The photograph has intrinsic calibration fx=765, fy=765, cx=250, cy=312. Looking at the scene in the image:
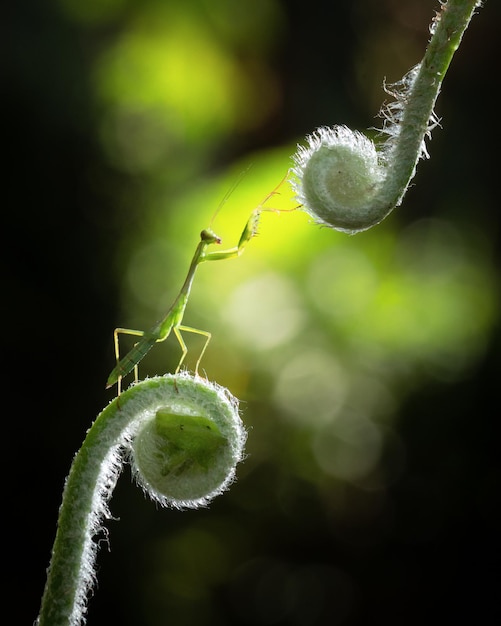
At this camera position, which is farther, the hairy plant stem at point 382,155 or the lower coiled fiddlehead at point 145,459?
the lower coiled fiddlehead at point 145,459

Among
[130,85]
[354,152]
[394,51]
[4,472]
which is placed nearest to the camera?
[354,152]

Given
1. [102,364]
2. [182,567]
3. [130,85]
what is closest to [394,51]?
[130,85]

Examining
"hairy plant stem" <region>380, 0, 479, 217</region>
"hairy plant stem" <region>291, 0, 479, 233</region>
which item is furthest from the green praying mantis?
"hairy plant stem" <region>380, 0, 479, 217</region>

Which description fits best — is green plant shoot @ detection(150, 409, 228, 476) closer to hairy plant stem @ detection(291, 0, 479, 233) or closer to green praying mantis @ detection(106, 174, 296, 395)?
hairy plant stem @ detection(291, 0, 479, 233)

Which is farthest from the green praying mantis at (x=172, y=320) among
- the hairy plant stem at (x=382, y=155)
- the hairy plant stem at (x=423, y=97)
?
the hairy plant stem at (x=423, y=97)

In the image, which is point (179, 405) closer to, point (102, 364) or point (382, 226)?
point (102, 364)

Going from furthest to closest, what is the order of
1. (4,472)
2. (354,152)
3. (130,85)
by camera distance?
1. (130,85)
2. (4,472)
3. (354,152)

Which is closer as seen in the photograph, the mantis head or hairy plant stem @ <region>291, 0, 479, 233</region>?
hairy plant stem @ <region>291, 0, 479, 233</region>

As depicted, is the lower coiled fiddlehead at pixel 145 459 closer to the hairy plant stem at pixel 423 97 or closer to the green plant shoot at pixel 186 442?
the green plant shoot at pixel 186 442

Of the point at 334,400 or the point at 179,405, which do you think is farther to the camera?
the point at 334,400
